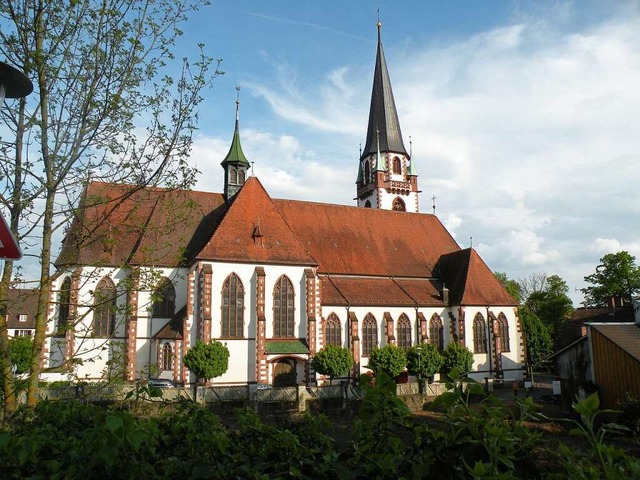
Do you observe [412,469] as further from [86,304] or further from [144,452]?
[86,304]

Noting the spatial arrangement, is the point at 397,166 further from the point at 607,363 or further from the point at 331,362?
the point at 607,363

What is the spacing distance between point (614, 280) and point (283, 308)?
4112 centimetres

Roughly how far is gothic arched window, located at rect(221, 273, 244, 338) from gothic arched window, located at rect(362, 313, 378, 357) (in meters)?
8.61

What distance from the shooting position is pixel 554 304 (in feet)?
191

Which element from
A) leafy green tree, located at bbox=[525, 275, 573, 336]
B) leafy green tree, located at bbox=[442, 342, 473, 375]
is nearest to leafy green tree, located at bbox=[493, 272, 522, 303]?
leafy green tree, located at bbox=[525, 275, 573, 336]

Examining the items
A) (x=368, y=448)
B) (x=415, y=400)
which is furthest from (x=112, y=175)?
(x=415, y=400)

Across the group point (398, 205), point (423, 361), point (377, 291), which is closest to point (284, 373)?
point (423, 361)

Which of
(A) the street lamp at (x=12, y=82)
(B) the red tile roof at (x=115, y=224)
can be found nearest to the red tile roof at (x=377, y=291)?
(B) the red tile roof at (x=115, y=224)

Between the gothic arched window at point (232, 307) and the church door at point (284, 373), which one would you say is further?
the church door at point (284, 373)

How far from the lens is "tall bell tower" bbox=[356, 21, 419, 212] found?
49750 millimetres

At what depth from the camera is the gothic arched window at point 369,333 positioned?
3381cm

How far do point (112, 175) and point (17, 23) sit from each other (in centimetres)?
235

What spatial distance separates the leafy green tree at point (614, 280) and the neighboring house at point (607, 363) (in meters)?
32.7

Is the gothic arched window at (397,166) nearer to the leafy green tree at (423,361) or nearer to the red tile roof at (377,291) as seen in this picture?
the red tile roof at (377,291)
